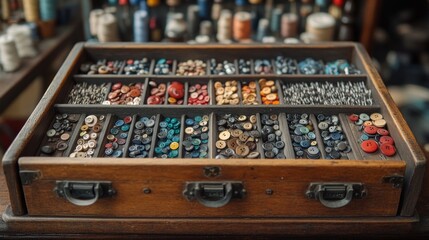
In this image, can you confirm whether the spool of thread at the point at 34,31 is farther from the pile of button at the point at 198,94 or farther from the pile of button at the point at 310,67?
the pile of button at the point at 310,67

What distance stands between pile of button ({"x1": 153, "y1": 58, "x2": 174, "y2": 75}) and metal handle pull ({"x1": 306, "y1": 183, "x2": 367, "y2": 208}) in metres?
0.70

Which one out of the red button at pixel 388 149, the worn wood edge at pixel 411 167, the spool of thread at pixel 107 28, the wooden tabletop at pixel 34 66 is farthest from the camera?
the spool of thread at pixel 107 28

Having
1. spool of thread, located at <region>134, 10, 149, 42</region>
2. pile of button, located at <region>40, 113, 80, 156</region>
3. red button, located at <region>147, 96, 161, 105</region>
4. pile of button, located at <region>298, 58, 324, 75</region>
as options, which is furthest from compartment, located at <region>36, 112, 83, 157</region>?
spool of thread, located at <region>134, 10, 149, 42</region>

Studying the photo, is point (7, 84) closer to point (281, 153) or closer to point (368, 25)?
point (281, 153)

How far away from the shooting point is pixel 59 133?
1.44 m

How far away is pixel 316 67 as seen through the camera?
1755 mm

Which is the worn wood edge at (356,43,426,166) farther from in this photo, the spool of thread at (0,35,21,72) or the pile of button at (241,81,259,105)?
the spool of thread at (0,35,21,72)

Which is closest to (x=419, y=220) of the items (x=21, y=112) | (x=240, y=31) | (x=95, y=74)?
(x=95, y=74)

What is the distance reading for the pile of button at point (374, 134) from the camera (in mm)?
1363

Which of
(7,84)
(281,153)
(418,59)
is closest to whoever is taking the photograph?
(281,153)

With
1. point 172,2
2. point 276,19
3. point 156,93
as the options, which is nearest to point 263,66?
point 156,93

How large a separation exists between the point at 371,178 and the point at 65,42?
1750 mm

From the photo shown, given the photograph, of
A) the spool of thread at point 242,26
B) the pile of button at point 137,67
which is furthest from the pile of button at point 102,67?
the spool of thread at point 242,26

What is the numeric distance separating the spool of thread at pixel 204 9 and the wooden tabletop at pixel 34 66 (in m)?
0.67
